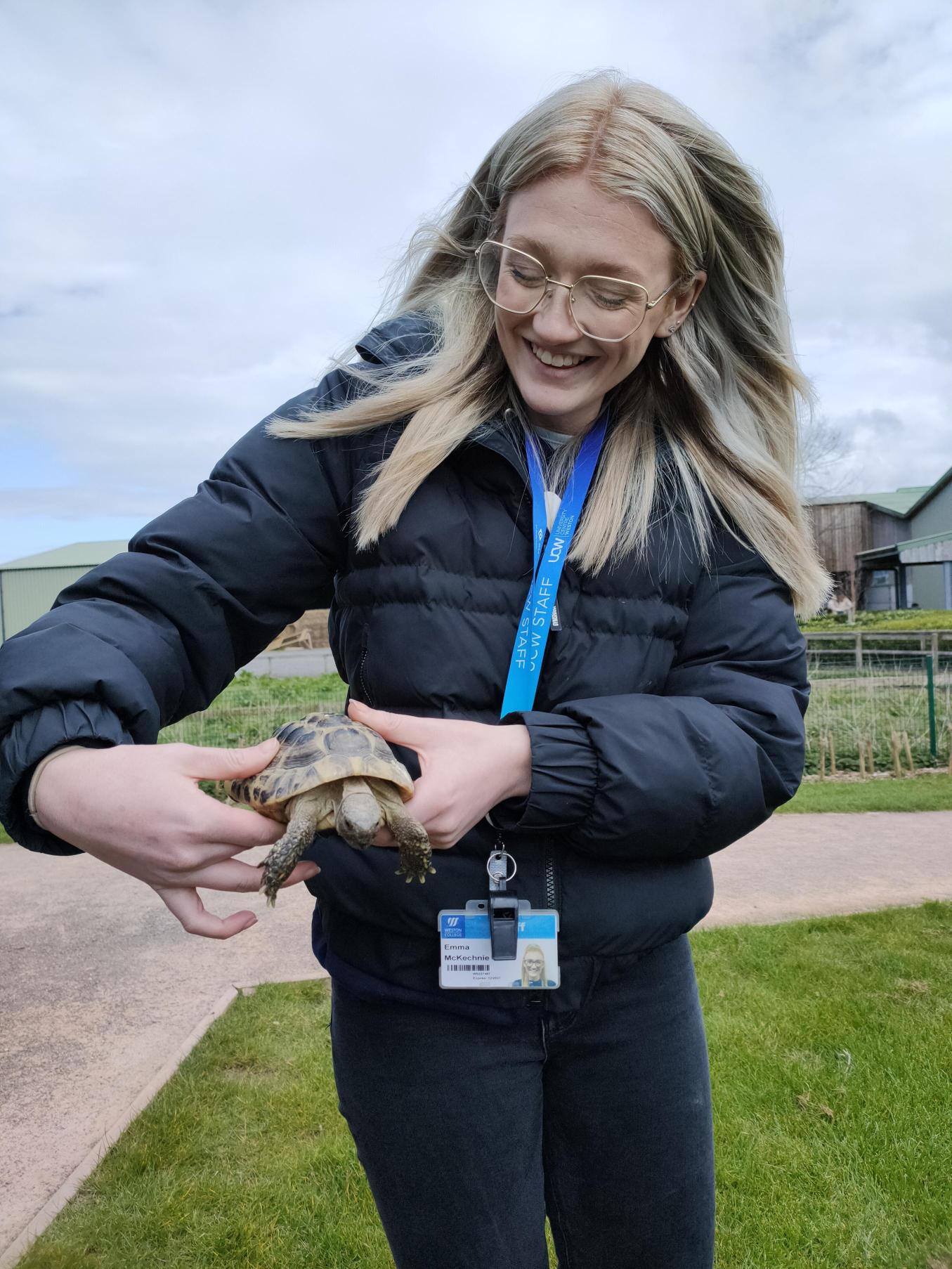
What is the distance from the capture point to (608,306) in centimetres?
233

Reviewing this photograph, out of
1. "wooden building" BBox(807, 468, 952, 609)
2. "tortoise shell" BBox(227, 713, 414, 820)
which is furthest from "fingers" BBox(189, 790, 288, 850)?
"wooden building" BBox(807, 468, 952, 609)

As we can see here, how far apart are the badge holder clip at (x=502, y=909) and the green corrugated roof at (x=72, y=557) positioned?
58486 millimetres

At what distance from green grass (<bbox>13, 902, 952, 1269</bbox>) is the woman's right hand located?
3104 mm

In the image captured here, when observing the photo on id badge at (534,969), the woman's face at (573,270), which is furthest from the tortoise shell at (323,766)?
the woman's face at (573,270)

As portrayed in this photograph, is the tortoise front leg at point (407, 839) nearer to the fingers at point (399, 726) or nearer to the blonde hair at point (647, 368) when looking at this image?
the fingers at point (399, 726)

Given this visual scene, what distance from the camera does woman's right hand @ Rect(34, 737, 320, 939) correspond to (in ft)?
5.60

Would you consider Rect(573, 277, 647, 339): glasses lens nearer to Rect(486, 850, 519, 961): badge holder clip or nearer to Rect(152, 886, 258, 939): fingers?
Rect(486, 850, 519, 961): badge holder clip

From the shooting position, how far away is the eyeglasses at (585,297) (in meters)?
2.29

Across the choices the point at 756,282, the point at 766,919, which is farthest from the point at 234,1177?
the point at 766,919

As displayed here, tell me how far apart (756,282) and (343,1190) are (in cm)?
418

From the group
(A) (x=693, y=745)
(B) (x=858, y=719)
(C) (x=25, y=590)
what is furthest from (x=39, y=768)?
(C) (x=25, y=590)

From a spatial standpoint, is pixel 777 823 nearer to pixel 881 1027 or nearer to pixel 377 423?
pixel 881 1027

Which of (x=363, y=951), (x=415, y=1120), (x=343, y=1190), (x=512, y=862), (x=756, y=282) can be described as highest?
(x=756, y=282)

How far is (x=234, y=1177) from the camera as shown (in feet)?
14.8
